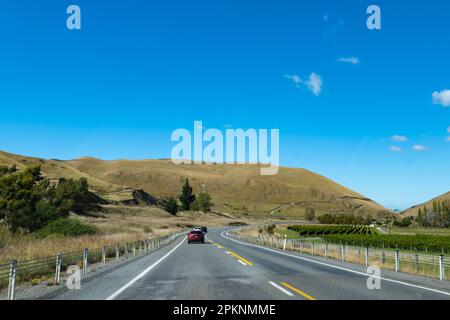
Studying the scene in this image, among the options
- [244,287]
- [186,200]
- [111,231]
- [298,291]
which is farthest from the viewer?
[186,200]

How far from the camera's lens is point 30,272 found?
15.0 metres

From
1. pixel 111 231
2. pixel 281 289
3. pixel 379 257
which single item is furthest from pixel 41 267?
pixel 111 231

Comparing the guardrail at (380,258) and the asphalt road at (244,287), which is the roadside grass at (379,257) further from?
the asphalt road at (244,287)

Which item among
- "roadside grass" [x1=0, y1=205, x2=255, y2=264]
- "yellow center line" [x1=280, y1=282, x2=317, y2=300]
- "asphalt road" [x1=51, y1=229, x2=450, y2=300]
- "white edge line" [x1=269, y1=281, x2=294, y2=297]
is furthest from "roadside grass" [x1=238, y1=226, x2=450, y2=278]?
"roadside grass" [x1=0, y1=205, x2=255, y2=264]

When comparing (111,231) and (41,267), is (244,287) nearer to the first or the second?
(41,267)

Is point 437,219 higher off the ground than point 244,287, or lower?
higher

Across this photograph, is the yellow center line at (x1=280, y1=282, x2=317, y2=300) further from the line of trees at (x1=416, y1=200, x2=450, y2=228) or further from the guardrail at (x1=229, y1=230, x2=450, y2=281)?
the line of trees at (x1=416, y1=200, x2=450, y2=228)

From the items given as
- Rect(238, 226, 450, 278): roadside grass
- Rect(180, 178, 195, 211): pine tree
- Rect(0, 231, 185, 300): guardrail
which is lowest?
Rect(238, 226, 450, 278): roadside grass

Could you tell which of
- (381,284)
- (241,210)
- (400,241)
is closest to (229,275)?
(381,284)

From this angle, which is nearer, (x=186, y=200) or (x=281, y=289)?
(x=281, y=289)

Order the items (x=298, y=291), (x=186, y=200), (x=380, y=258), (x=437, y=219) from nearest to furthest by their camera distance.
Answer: (x=298, y=291)
(x=380, y=258)
(x=186, y=200)
(x=437, y=219)

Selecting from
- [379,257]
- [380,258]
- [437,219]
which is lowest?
[380,258]
